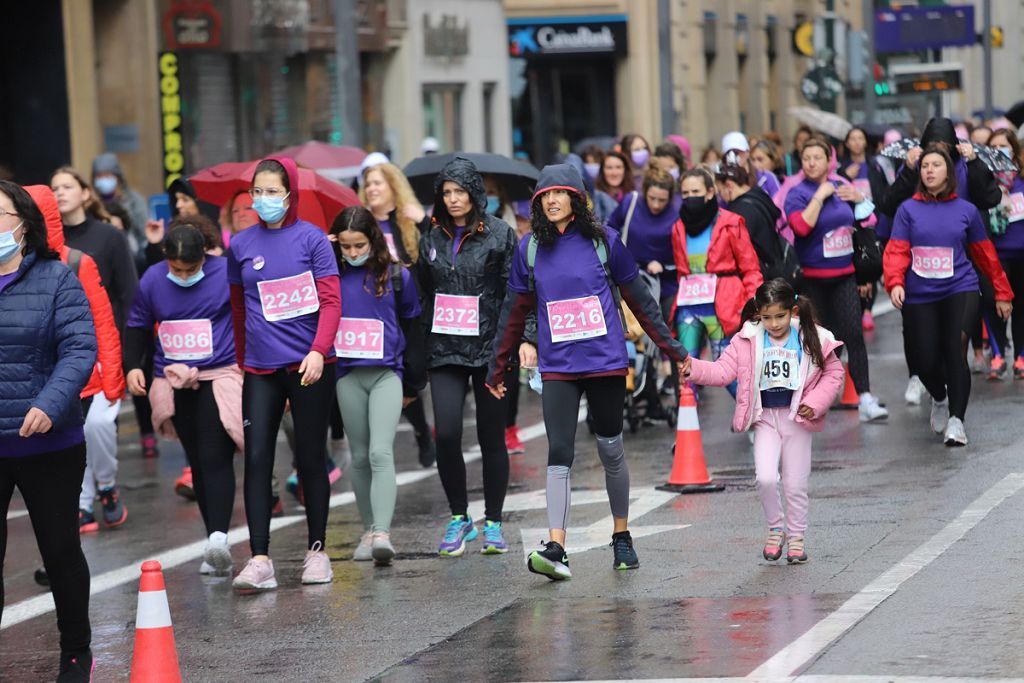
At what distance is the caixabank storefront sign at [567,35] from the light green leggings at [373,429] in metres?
30.1

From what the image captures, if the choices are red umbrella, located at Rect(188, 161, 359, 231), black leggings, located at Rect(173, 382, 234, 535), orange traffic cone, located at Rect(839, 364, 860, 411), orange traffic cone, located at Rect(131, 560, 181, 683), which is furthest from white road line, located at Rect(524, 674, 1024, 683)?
orange traffic cone, located at Rect(839, 364, 860, 411)

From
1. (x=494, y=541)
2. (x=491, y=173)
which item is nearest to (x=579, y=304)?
(x=494, y=541)

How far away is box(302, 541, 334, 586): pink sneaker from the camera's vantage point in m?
9.34

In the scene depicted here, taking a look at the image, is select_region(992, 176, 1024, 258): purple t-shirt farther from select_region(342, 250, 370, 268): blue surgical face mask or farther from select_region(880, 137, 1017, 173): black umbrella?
select_region(342, 250, 370, 268): blue surgical face mask

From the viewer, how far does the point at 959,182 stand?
46.2 ft

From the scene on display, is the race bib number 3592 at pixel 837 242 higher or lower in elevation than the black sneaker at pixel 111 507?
higher

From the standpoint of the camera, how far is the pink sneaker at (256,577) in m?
9.22

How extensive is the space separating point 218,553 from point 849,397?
6.28 m

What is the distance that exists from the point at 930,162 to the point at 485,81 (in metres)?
24.5

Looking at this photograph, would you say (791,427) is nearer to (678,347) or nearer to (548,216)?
(678,347)

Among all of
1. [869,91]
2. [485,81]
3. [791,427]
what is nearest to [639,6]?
[485,81]

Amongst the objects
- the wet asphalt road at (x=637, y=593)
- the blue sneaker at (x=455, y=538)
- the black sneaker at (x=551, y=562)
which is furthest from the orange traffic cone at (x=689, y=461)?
the black sneaker at (x=551, y=562)

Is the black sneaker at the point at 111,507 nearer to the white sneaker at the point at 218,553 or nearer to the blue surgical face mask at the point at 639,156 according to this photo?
the white sneaker at the point at 218,553

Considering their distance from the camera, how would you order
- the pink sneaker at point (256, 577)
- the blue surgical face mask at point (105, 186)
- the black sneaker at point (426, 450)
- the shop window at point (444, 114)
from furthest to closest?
the shop window at point (444, 114) < the blue surgical face mask at point (105, 186) < the black sneaker at point (426, 450) < the pink sneaker at point (256, 577)
